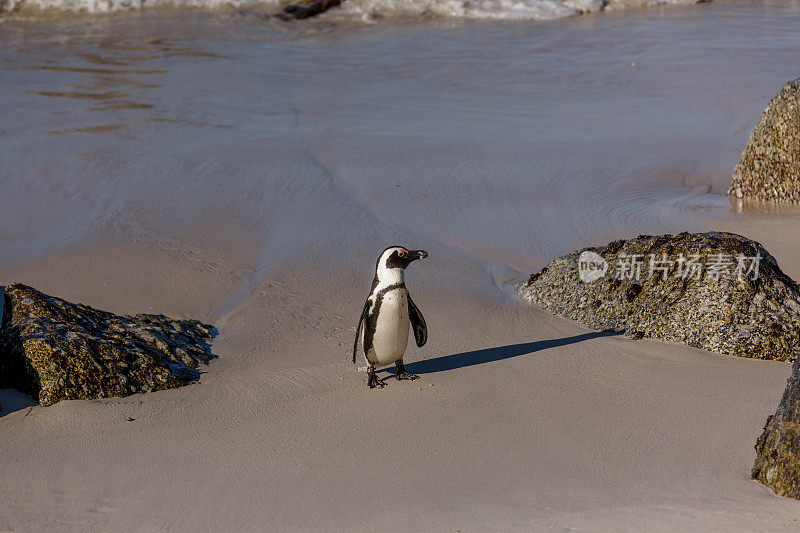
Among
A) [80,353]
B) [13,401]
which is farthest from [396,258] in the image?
[13,401]

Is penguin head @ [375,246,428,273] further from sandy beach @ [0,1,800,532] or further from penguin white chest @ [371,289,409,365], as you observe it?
sandy beach @ [0,1,800,532]

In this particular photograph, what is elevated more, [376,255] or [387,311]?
[387,311]

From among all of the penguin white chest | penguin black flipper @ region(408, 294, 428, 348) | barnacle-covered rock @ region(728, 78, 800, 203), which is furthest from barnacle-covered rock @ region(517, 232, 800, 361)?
barnacle-covered rock @ region(728, 78, 800, 203)

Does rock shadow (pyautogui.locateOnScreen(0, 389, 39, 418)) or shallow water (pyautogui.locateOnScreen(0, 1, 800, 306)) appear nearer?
rock shadow (pyautogui.locateOnScreen(0, 389, 39, 418))

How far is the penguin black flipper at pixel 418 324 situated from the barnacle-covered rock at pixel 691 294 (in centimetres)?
130

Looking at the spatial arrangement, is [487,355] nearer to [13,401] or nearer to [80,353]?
[80,353]

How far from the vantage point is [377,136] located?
1052cm

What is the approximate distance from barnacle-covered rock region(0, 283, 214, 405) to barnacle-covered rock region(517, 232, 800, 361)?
257 cm

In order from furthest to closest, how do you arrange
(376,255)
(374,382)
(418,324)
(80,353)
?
(376,255) < (418,324) < (374,382) < (80,353)

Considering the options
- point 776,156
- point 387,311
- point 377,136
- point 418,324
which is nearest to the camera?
point 387,311

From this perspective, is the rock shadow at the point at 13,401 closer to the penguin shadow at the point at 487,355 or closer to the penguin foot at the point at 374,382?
the penguin foot at the point at 374,382

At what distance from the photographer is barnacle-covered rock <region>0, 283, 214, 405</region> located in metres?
4.81

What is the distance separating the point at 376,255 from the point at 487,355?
2015mm

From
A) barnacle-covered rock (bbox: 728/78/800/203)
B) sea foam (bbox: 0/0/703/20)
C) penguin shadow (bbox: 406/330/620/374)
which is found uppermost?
sea foam (bbox: 0/0/703/20)
